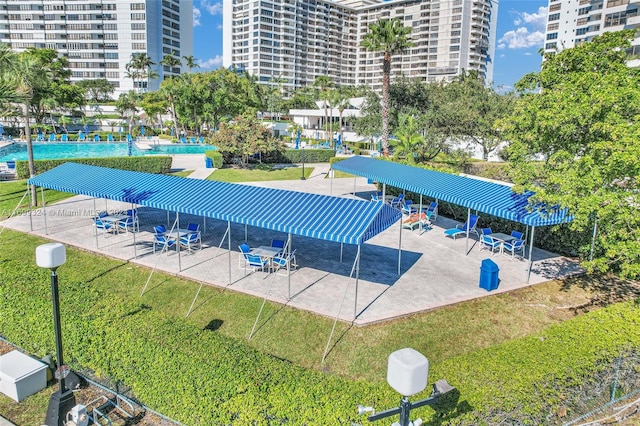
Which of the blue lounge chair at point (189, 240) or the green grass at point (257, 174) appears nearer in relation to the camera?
the blue lounge chair at point (189, 240)

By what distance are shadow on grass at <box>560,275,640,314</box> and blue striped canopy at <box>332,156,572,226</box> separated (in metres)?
2.25

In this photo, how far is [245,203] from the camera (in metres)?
14.9

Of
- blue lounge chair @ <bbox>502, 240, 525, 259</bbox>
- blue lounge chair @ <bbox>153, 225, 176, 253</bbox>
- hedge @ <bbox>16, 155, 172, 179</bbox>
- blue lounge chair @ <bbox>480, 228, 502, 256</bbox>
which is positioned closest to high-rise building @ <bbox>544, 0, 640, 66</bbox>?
blue lounge chair @ <bbox>480, 228, 502, 256</bbox>

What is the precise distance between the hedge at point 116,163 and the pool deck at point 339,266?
850 cm

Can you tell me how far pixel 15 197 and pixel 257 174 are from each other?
55.6 ft

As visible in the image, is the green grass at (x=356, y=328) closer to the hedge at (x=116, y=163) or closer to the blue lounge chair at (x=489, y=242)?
the blue lounge chair at (x=489, y=242)

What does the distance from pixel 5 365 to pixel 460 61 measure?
14311 centimetres

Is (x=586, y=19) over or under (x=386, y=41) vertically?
over

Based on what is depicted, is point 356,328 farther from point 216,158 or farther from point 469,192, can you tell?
point 216,158

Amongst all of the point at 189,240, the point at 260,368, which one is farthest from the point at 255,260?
the point at 260,368

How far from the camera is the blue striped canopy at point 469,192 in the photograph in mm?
14539

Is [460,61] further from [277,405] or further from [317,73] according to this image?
[277,405]

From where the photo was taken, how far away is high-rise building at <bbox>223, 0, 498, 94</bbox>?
135 metres

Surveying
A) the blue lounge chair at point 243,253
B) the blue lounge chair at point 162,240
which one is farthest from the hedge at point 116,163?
the blue lounge chair at point 243,253
